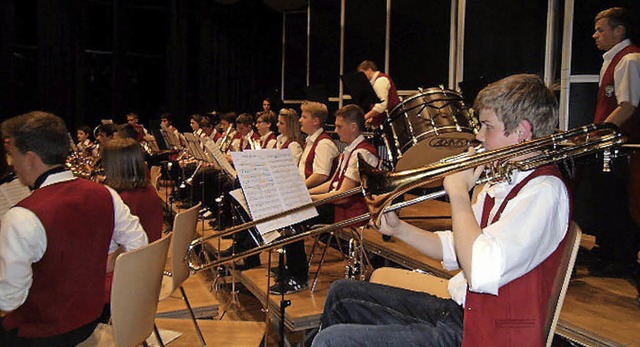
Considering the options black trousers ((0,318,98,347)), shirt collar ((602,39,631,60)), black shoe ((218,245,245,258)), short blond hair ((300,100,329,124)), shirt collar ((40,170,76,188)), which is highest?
shirt collar ((602,39,631,60))

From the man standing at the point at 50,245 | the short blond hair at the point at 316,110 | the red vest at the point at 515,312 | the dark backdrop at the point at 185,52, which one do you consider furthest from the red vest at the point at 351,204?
the dark backdrop at the point at 185,52

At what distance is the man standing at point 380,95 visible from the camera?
5996mm

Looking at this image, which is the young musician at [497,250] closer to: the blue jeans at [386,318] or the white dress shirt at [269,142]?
the blue jeans at [386,318]

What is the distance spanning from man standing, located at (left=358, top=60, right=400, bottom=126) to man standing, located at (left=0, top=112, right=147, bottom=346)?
141 inches

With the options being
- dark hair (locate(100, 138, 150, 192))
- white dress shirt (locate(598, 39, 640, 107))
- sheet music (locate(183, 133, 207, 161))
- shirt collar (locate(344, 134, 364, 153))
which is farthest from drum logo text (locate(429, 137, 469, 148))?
sheet music (locate(183, 133, 207, 161))

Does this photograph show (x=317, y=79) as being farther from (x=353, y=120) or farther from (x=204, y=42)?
(x=353, y=120)

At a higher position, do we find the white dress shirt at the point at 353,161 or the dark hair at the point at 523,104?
the dark hair at the point at 523,104

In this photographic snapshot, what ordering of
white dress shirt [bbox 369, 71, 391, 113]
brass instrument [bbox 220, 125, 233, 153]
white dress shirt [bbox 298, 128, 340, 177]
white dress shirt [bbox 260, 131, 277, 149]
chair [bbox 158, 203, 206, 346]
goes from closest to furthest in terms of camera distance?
chair [bbox 158, 203, 206, 346]
white dress shirt [bbox 298, 128, 340, 177]
white dress shirt [bbox 369, 71, 391, 113]
white dress shirt [bbox 260, 131, 277, 149]
brass instrument [bbox 220, 125, 233, 153]

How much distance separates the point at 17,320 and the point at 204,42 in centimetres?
1209

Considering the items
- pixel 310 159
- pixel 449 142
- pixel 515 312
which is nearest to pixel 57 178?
pixel 515 312

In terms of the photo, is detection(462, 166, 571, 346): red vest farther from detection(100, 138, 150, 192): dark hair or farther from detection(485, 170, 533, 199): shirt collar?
→ detection(100, 138, 150, 192): dark hair

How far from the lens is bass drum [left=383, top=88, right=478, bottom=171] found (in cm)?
423

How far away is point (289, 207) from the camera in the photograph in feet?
11.3

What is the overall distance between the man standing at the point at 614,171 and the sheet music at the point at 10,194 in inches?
131
